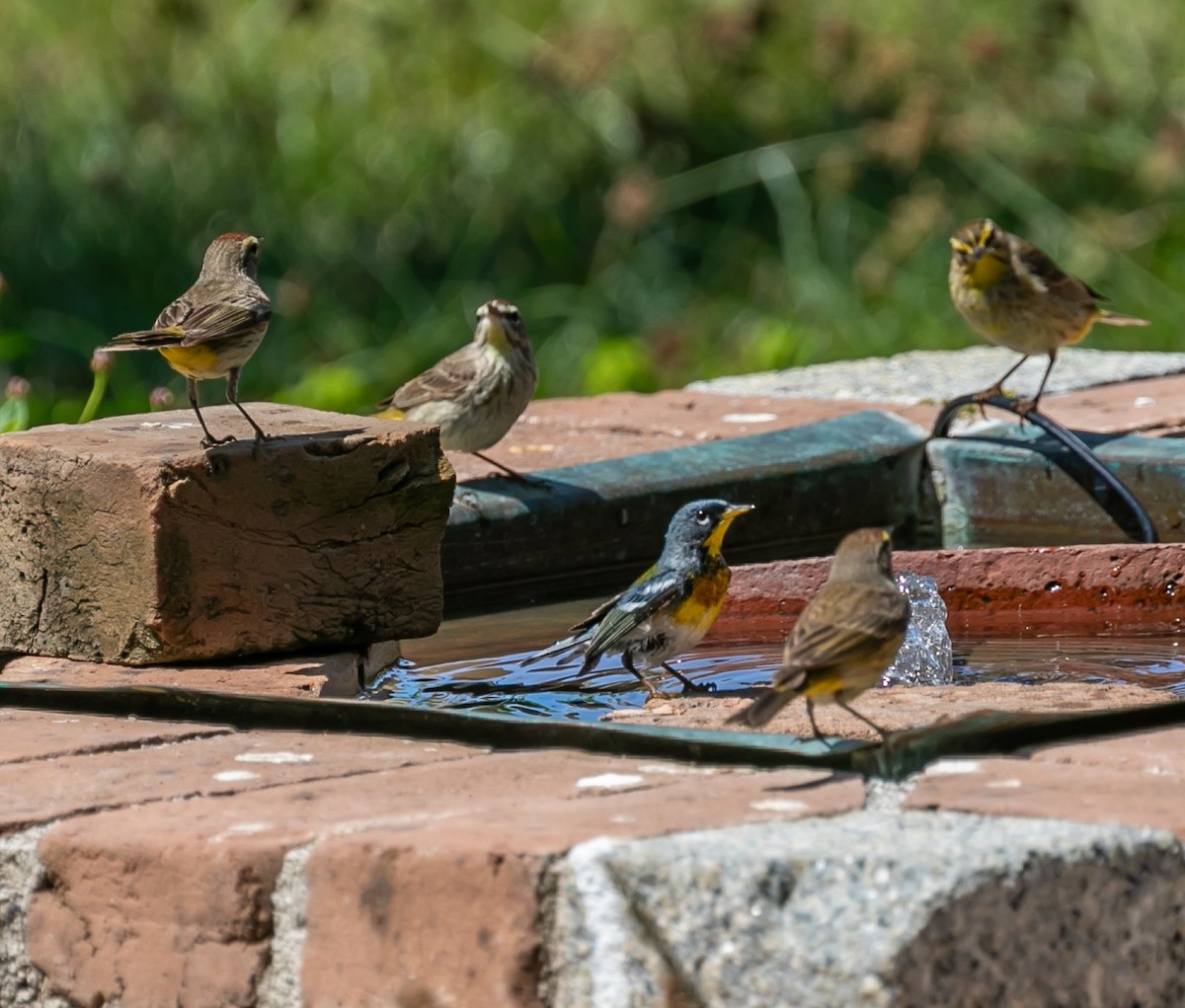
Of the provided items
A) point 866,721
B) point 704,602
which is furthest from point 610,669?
point 866,721

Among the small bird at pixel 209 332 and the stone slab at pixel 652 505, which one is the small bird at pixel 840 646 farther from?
the stone slab at pixel 652 505

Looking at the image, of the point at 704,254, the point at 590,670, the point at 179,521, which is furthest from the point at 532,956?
the point at 704,254

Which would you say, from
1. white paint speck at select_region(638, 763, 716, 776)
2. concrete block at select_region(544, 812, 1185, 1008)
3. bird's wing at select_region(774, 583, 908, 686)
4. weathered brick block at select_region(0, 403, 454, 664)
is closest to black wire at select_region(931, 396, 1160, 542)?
weathered brick block at select_region(0, 403, 454, 664)

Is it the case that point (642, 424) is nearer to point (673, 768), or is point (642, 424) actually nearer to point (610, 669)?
point (610, 669)

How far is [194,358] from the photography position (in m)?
4.46

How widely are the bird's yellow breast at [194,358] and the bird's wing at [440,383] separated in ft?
6.78

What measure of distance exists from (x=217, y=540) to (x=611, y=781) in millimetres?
1263

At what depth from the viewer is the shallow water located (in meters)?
3.96

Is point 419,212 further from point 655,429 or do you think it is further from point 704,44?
point 655,429

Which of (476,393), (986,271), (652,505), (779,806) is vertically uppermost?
(986,271)

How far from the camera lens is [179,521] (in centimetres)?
367

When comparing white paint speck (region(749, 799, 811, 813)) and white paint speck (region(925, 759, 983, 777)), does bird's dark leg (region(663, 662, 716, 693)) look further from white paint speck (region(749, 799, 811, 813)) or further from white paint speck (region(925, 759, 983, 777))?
white paint speck (region(749, 799, 811, 813))

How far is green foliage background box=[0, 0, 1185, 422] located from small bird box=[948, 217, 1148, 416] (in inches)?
80.5

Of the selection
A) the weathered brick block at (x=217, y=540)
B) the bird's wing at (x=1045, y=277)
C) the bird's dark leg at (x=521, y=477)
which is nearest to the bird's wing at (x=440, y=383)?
the bird's dark leg at (x=521, y=477)
